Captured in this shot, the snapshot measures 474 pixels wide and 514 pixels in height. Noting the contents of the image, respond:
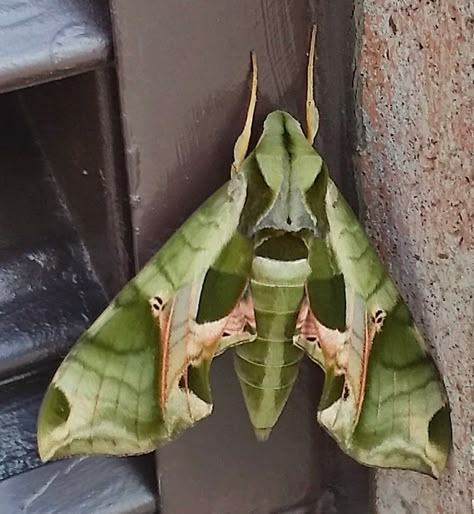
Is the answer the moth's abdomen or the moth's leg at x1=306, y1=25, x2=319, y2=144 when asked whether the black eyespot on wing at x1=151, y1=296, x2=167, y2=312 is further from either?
the moth's leg at x1=306, y1=25, x2=319, y2=144

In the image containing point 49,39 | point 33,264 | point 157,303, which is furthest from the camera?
point 33,264

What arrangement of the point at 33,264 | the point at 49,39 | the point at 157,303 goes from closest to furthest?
the point at 49,39
the point at 157,303
the point at 33,264

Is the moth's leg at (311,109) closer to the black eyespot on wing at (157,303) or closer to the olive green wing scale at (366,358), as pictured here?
the olive green wing scale at (366,358)

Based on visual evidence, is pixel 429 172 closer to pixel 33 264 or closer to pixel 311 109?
pixel 311 109

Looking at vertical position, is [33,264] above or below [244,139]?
below

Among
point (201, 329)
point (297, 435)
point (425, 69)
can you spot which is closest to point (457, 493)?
point (297, 435)

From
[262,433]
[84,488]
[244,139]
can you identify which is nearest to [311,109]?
[244,139]

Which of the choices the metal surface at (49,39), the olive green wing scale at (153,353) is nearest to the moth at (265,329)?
the olive green wing scale at (153,353)
